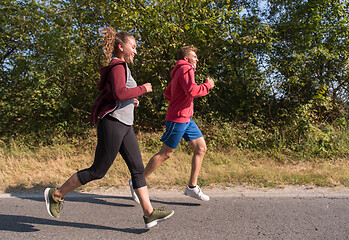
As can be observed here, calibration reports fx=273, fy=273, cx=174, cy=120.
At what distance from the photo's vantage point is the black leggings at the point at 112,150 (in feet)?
8.34

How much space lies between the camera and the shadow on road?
107 inches

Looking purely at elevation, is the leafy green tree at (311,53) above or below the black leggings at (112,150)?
above

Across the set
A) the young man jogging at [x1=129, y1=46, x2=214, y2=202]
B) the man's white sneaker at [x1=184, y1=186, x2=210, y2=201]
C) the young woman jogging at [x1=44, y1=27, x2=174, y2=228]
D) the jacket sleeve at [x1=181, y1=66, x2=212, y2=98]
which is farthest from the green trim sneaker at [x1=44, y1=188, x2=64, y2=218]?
the jacket sleeve at [x1=181, y1=66, x2=212, y2=98]

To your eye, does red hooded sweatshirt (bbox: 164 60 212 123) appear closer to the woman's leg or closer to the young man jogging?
the young man jogging

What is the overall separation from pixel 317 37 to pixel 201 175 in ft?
14.2

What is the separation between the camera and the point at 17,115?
706cm

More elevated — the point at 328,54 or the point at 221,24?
the point at 221,24

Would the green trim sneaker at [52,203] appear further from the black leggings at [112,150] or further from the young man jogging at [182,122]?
the young man jogging at [182,122]

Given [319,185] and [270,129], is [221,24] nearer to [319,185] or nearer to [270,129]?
[270,129]

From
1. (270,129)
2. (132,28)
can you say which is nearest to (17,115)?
(132,28)

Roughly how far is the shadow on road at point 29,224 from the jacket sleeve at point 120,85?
1.31 m

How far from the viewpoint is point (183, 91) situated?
130 inches

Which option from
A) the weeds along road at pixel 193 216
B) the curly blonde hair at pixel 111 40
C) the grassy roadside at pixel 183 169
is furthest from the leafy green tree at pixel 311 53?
the curly blonde hair at pixel 111 40

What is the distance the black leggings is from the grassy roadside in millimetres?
1390
